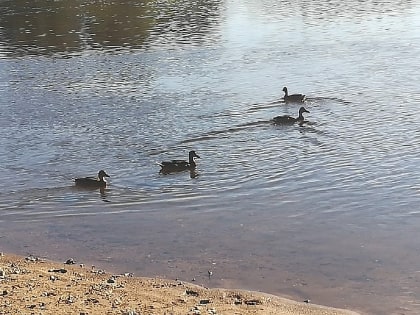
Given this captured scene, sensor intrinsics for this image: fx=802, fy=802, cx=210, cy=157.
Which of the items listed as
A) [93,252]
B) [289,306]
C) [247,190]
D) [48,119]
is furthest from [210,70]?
[289,306]

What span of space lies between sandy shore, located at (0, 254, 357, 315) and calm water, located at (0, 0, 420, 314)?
1.70ft

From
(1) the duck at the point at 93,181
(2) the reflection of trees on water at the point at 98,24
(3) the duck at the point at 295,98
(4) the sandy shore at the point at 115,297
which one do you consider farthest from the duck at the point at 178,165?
(2) the reflection of trees on water at the point at 98,24

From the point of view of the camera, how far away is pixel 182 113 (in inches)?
891

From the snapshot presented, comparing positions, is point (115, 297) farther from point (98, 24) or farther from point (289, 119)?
point (98, 24)

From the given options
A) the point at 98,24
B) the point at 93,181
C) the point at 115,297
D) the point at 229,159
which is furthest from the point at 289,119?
the point at 98,24

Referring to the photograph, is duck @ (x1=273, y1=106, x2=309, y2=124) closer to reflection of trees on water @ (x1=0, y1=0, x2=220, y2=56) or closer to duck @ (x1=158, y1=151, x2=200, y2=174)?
duck @ (x1=158, y1=151, x2=200, y2=174)

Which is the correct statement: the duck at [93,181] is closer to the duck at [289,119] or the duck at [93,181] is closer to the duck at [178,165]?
the duck at [178,165]

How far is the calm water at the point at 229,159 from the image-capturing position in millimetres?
12102

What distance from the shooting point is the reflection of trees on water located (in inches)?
1483

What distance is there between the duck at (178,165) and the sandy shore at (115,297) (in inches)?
223

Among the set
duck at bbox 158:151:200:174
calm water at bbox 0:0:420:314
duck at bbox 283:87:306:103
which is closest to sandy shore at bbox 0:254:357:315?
calm water at bbox 0:0:420:314

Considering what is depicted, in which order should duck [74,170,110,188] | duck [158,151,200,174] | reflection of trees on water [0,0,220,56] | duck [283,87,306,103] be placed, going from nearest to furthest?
duck [74,170,110,188], duck [158,151,200,174], duck [283,87,306,103], reflection of trees on water [0,0,220,56]

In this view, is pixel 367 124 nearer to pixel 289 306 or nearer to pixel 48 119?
pixel 48 119

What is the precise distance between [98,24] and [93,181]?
30.1m
